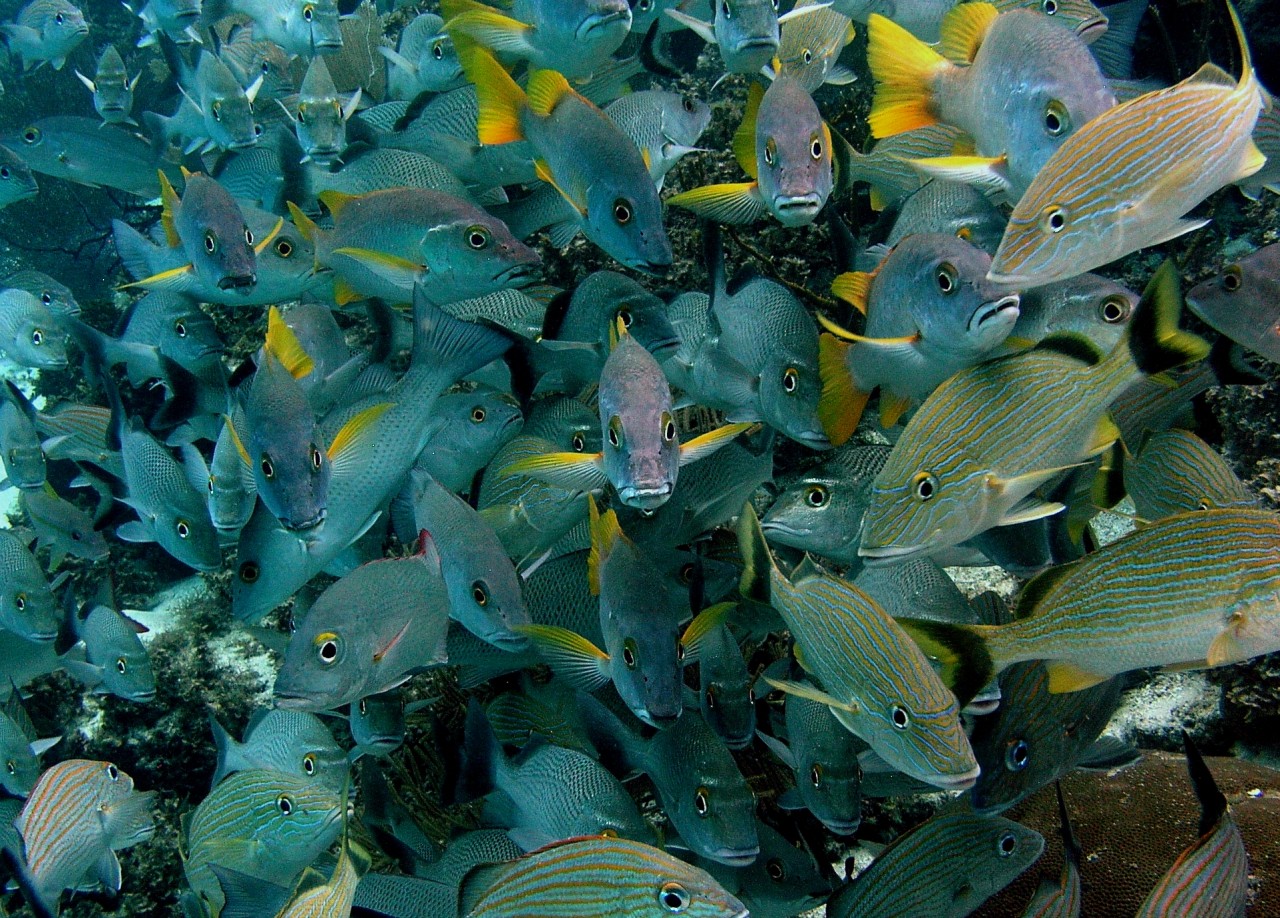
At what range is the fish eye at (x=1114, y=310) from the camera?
235 centimetres

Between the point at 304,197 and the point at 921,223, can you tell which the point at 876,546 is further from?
the point at 304,197

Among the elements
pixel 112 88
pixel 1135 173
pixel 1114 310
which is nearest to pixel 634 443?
pixel 1135 173

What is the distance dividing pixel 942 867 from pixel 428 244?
113 inches

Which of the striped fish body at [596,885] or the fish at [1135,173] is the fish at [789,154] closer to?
the fish at [1135,173]

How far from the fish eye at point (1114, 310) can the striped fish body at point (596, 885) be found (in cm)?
206

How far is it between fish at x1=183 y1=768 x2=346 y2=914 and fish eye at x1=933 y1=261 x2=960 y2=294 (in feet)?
9.58

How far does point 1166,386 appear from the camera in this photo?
2.28m

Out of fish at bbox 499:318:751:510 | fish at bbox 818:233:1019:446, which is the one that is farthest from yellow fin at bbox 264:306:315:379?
fish at bbox 818:233:1019:446

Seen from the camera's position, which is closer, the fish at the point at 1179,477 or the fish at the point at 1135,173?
the fish at the point at 1135,173

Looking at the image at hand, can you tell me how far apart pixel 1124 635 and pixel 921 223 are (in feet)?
5.42

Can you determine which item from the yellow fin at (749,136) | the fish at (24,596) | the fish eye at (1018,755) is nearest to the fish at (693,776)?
the fish eye at (1018,755)

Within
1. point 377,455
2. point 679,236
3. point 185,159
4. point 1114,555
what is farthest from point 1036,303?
point 185,159

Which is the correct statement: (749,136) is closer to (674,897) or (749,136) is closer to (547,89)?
(547,89)

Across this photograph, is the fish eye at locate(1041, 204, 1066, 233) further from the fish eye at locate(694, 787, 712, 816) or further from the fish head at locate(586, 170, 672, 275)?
the fish eye at locate(694, 787, 712, 816)
